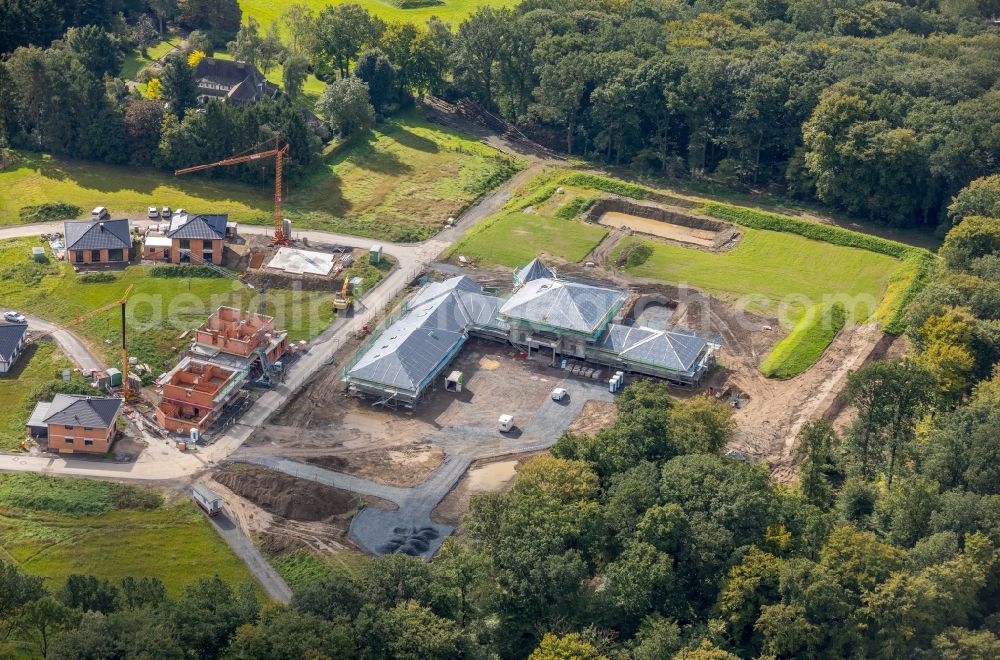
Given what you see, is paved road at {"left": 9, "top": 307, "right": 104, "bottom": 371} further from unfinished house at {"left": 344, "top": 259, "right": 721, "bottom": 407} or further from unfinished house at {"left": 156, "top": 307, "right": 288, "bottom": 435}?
unfinished house at {"left": 344, "top": 259, "right": 721, "bottom": 407}

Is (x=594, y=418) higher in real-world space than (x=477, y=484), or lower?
higher

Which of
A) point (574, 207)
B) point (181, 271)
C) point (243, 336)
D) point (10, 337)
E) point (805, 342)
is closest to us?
point (10, 337)

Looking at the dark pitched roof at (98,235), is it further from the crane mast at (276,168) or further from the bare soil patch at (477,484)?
the bare soil patch at (477,484)

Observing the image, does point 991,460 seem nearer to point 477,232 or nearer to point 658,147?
point 477,232

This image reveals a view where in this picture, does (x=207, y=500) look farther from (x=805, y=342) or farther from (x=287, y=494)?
(x=805, y=342)

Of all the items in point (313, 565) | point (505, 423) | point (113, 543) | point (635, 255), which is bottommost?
point (113, 543)

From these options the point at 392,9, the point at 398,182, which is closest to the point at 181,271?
the point at 398,182
